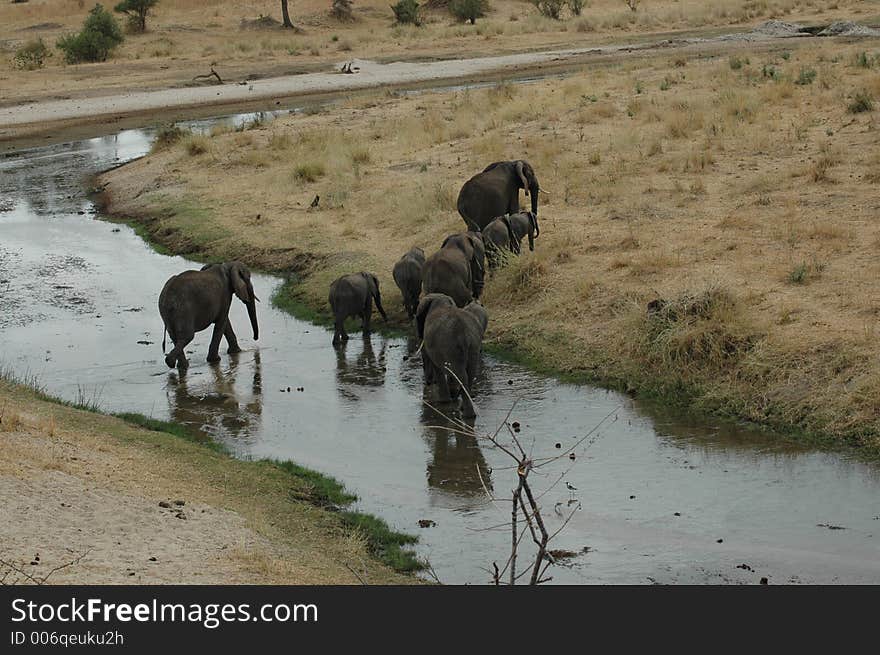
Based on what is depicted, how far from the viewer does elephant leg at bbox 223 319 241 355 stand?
15.4m

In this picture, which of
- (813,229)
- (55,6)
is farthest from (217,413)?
(55,6)

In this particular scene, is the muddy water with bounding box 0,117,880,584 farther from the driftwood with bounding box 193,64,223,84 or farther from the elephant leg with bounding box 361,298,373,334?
the driftwood with bounding box 193,64,223,84

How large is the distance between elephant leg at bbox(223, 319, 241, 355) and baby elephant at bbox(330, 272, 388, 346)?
1.18m

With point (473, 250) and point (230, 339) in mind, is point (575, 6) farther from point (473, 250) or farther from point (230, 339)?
point (230, 339)

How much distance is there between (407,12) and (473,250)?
5212cm

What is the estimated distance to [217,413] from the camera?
44.0ft

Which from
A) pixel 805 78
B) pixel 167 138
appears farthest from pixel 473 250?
pixel 167 138

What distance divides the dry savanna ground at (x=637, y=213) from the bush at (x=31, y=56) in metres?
23.7

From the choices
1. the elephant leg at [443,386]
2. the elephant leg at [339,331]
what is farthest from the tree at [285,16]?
the elephant leg at [443,386]

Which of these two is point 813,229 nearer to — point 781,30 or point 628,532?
point 628,532

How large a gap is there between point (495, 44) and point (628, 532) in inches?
1927

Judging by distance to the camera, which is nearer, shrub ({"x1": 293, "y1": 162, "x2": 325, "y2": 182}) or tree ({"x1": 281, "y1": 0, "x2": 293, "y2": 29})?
shrub ({"x1": 293, "y1": 162, "x2": 325, "y2": 182})

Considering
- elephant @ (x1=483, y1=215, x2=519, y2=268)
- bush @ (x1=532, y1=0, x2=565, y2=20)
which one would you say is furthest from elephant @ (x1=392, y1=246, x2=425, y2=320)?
bush @ (x1=532, y1=0, x2=565, y2=20)

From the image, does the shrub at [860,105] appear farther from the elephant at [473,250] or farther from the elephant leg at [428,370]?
the elephant leg at [428,370]
